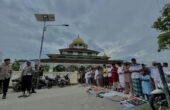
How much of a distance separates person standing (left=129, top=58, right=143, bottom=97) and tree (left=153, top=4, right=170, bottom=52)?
14.0 metres

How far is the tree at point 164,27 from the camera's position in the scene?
904 inches

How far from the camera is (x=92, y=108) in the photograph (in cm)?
801

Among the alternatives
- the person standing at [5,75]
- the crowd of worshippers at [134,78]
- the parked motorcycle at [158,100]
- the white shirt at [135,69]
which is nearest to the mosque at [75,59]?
the crowd of worshippers at [134,78]

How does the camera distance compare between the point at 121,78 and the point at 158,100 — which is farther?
the point at 121,78

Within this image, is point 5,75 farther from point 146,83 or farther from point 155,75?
point 155,75

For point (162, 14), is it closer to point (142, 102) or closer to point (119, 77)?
point (119, 77)

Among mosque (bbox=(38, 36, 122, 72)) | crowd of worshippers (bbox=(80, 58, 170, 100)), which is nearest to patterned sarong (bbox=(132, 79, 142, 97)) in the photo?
crowd of worshippers (bbox=(80, 58, 170, 100))

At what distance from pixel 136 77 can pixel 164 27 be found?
15.7 metres

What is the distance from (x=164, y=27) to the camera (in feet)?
78.1

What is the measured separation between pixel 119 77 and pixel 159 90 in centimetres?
568

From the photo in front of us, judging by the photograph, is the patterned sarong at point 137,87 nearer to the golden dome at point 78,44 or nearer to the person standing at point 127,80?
the person standing at point 127,80

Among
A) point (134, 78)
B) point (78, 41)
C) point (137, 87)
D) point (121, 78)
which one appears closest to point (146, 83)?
point (137, 87)

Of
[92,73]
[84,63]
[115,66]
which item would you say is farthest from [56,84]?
[84,63]

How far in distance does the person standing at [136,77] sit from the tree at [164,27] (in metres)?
14.0
